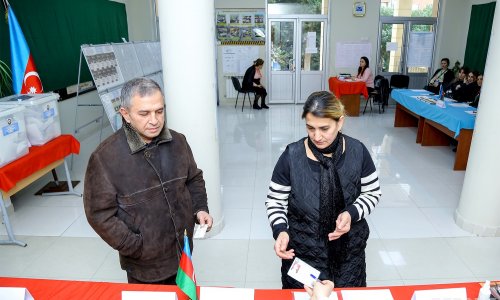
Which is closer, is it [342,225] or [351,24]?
[342,225]

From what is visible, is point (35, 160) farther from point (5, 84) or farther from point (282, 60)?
point (282, 60)

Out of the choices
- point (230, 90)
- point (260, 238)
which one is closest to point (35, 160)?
point (260, 238)

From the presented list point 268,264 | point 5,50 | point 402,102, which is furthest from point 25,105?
point 402,102

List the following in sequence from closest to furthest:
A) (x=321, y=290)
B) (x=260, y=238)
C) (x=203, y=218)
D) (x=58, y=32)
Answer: (x=321, y=290), (x=203, y=218), (x=260, y=238), (x=58, y=32)

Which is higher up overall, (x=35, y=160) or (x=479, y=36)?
(x=479, y=36)

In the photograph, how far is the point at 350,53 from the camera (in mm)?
9562

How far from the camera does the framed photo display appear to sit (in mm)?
9190

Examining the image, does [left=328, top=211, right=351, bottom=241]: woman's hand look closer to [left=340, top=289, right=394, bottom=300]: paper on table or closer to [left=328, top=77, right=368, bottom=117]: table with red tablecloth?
[left=340, top=289, right=394, bottom=300]: paper on table

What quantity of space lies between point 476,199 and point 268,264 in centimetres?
204

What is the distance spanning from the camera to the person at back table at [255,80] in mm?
9133

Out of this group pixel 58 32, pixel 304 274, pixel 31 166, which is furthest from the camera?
pixel 58 32

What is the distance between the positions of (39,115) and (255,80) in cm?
601

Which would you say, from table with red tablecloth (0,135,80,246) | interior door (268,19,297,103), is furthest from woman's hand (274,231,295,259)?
interior door (268,19,297,103)

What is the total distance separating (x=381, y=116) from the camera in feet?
28.3
